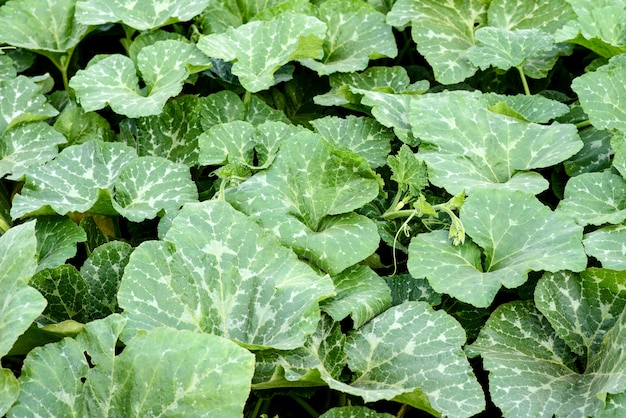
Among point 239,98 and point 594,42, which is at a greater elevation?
point 594,42

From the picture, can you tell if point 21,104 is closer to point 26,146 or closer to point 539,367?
point 26,146

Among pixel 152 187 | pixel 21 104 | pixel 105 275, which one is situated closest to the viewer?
pixel 105 275

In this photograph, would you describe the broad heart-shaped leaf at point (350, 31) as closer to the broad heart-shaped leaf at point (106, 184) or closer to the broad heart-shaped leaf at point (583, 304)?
the broad heart-shaped leaf at point (106, 184)

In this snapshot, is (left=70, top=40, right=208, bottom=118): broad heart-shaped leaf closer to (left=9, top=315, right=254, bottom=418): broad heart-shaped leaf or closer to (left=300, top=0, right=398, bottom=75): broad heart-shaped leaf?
(left=300, top=0, right=398, bottom=75): broad heart-shaped leaf

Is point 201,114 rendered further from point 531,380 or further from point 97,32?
point 531,380

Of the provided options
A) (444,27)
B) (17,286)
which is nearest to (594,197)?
(444,27)

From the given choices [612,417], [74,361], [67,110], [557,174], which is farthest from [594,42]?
[74,361]
